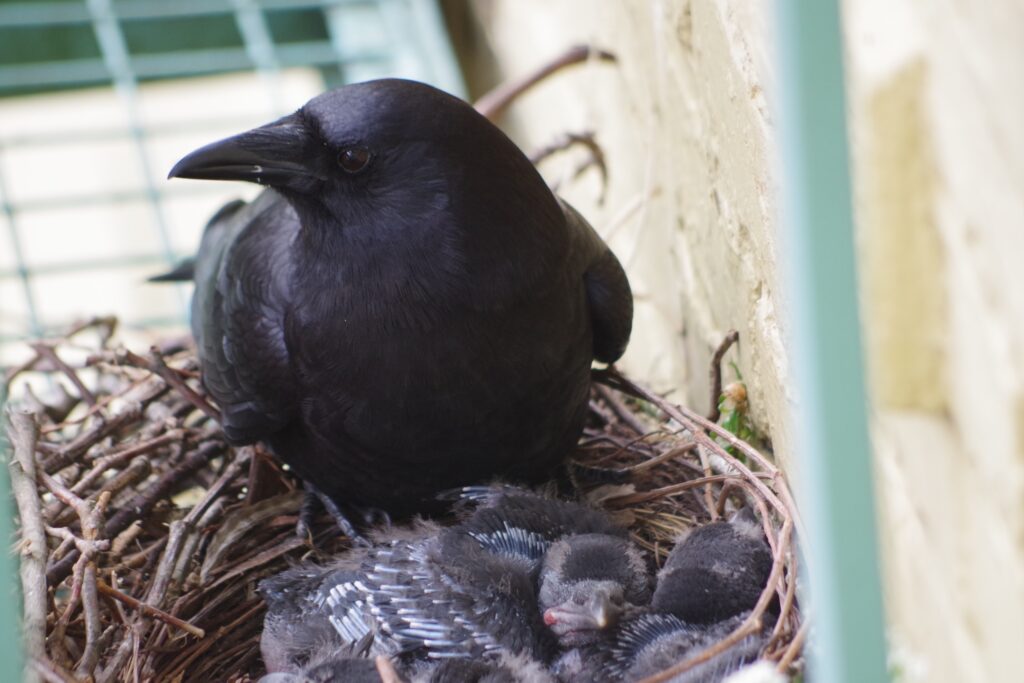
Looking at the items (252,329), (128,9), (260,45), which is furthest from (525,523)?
(128,9)

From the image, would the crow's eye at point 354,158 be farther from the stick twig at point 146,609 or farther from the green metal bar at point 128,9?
the green metal bar at point 128,9

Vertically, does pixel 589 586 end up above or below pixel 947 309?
below

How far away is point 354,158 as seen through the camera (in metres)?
2.42

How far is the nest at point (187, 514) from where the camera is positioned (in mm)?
2271

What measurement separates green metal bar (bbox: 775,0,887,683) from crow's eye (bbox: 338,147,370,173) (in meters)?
1.36

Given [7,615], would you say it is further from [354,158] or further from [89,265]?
[89,265]

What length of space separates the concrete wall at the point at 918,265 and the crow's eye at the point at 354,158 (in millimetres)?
745

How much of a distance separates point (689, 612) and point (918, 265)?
0.76 m

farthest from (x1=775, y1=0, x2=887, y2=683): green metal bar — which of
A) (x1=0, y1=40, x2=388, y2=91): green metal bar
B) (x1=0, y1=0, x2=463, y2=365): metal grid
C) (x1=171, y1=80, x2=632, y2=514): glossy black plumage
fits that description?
(x1=0, y1=40, x2=388, y2=91): green metal bar

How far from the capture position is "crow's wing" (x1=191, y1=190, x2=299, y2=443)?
2674 millimetres

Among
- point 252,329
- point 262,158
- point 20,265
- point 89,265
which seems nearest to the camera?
point 262,158

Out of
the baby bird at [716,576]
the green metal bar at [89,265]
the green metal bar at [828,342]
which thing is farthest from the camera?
the green metal bar at [89,265]

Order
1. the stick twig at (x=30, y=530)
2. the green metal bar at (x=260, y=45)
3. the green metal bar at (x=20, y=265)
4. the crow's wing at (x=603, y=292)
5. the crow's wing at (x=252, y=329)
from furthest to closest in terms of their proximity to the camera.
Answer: the green metal bar at (x=260, y=45) → the green metal bar at (x=20, y=265) → the crow's wing at (x=603, y=292) → the crow's wing at (x=252, y=329) → the stick twig at (x=30, y=530)

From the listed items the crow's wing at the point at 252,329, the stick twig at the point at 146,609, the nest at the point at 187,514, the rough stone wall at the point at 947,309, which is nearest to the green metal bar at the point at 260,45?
the nest at the point at 187,514
